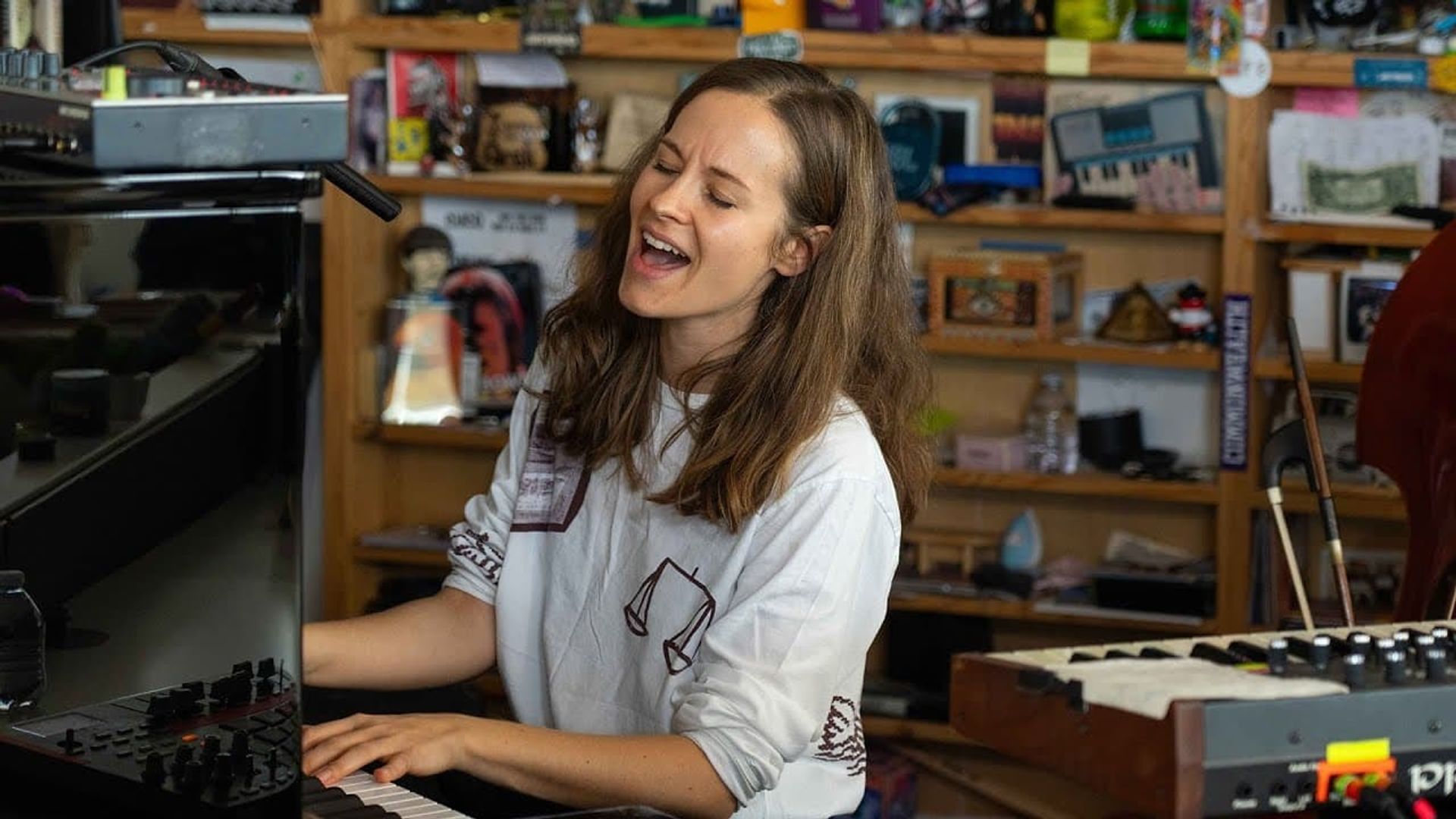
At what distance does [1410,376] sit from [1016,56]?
145 cm

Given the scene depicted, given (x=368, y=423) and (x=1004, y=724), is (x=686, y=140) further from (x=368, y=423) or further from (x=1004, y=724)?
(x=368, y=423)

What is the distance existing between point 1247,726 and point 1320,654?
0.13 metres

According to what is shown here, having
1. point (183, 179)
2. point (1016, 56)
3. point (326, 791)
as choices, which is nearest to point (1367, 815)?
point (326, 791)

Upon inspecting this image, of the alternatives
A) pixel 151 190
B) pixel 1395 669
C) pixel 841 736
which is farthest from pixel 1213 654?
pixel 151 190

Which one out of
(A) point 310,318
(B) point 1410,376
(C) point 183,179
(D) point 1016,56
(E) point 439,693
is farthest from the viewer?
(A) point 310,318

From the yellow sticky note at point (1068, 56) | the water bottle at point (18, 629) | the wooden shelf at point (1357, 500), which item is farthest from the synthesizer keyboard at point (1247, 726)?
the yellow sticky note at point (1068, 56)

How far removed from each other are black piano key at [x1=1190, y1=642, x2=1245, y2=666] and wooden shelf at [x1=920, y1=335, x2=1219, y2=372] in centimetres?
203

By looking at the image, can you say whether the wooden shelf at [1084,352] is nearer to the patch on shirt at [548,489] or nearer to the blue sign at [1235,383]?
the blue sign at [1235,383]

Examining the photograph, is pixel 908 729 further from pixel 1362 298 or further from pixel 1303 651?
pixel 1303 651

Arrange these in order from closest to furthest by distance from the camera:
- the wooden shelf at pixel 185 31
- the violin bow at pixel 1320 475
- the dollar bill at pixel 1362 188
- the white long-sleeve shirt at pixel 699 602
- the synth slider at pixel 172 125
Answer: the synth slider at pixel 172 125 < the white long-sleeve shirt at pixel 699 602 < the violin bow at pixel 1320 475 < the dollar bill at pixel 1362 188 < the wooden shelf at pixel 185 31

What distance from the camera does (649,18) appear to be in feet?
11.7

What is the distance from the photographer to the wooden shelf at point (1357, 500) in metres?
3.37

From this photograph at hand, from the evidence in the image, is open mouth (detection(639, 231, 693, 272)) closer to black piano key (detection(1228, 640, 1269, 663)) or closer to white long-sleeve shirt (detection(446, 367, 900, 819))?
white long-sleeve shirt (detection(446, 367, 900, 819))

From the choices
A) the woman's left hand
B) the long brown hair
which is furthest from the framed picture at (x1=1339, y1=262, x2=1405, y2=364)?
the woman's left hand
